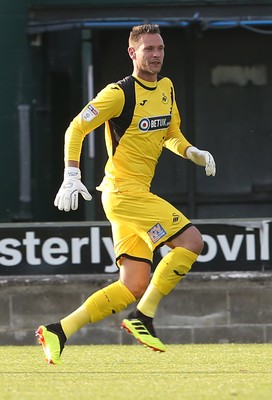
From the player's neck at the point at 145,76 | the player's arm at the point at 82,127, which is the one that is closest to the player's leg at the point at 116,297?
the player's arm at the point at 82,127

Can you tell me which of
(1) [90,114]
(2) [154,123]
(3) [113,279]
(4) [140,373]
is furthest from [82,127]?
(3) [113,279]

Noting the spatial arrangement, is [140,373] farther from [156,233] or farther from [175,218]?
[175,218]

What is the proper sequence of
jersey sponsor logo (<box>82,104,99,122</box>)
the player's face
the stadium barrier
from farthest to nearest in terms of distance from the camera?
1. the stadium barrier
2. the player's face
3. jersey sponsor logo (<box>82,104,99,122</box>)

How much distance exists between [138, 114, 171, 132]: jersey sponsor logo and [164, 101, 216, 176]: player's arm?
0.15 meters

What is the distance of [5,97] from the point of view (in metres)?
15.4

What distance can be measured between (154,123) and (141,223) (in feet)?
2.18

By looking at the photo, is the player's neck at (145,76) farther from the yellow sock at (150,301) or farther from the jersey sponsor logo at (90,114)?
the yellow sock at (150,301)

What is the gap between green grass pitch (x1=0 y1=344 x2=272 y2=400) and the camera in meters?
7.25

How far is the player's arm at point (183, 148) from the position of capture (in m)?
9.09

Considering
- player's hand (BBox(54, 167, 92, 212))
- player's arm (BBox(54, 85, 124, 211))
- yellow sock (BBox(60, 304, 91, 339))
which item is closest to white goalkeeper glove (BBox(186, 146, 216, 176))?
player's arm (BBox(54, 85, 124, 211))

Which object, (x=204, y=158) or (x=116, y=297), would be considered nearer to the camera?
(x=116, y=297)

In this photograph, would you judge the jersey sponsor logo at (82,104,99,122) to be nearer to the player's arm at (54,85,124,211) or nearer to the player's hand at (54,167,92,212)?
the player's arm at (54,85,124,211)

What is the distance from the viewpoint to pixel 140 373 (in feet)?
27.6

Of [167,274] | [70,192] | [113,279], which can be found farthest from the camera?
[113,279]
